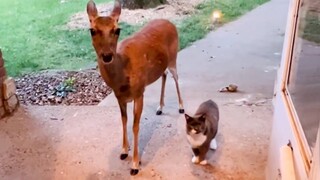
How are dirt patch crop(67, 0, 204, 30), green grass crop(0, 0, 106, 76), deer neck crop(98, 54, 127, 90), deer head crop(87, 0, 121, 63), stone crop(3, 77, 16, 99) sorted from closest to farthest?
1. deer head crop(87, 0, 121, 63)
2. deer neck crop(98, 54, 127, 90)
3. stone crop(3, 77, 16, 99)
4. green grass crop(0, 0, 106, 76)
5. dirt patch crop(67, 0, 204, 30)

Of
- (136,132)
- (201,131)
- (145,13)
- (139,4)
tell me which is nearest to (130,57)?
(136,132)

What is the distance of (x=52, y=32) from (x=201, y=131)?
4.33 meters

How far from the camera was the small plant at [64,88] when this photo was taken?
4208mm

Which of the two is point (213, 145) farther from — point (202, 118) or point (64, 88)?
point (64, 88)

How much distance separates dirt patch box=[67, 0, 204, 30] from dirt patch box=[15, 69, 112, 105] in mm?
2075

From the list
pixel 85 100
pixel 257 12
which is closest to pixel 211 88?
pixel 85 100

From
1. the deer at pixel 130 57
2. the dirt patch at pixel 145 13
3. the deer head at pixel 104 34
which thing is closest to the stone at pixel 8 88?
the deer at pixel 130 57

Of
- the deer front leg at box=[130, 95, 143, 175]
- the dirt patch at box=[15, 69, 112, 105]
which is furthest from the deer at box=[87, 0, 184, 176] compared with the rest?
the dirt patch at box=[15, 69, 112, 105]

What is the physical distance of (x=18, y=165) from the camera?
2.84 metres

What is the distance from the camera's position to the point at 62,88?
4328 millimetres

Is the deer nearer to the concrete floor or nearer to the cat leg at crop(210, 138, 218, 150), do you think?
the concrete floor

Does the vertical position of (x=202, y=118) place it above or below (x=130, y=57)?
below

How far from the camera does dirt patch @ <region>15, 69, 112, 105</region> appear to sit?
13.3 ft

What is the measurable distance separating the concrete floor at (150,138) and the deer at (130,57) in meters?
0.19
